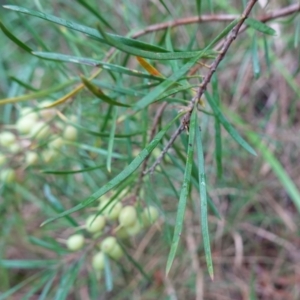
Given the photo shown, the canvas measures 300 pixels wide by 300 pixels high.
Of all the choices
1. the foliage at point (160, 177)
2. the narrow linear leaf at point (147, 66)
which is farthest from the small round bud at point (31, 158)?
the narrow linear leaf at point (147, 66)

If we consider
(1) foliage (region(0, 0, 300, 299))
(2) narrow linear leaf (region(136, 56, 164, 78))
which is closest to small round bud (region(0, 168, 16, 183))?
(1) foliage (region(0, 0, 300, 299))

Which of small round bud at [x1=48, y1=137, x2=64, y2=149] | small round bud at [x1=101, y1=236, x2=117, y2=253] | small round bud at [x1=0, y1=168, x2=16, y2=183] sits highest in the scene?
small round bud at [x1=48, y1=137, x2=64, y2=149]

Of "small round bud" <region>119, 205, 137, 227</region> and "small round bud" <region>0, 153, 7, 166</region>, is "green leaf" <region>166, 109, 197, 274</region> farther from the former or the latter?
"small round bud" <region>0, 153, 7, 166</region>

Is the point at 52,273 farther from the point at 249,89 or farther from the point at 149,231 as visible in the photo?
the point at 249,89

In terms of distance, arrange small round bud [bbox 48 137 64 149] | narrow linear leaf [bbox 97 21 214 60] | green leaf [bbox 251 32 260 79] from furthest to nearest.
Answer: small round bud [bbox 48 137 64 149] < green leaf [bbox 251 32 260 79] < narrow linear leaf [bbox 97 21 214 60]

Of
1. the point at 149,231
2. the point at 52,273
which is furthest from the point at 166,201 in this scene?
the point at 52,273

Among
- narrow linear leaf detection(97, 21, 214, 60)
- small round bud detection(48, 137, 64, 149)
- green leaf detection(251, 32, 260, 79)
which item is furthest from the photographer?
small round bud detection(48, 137, 64, 149)
